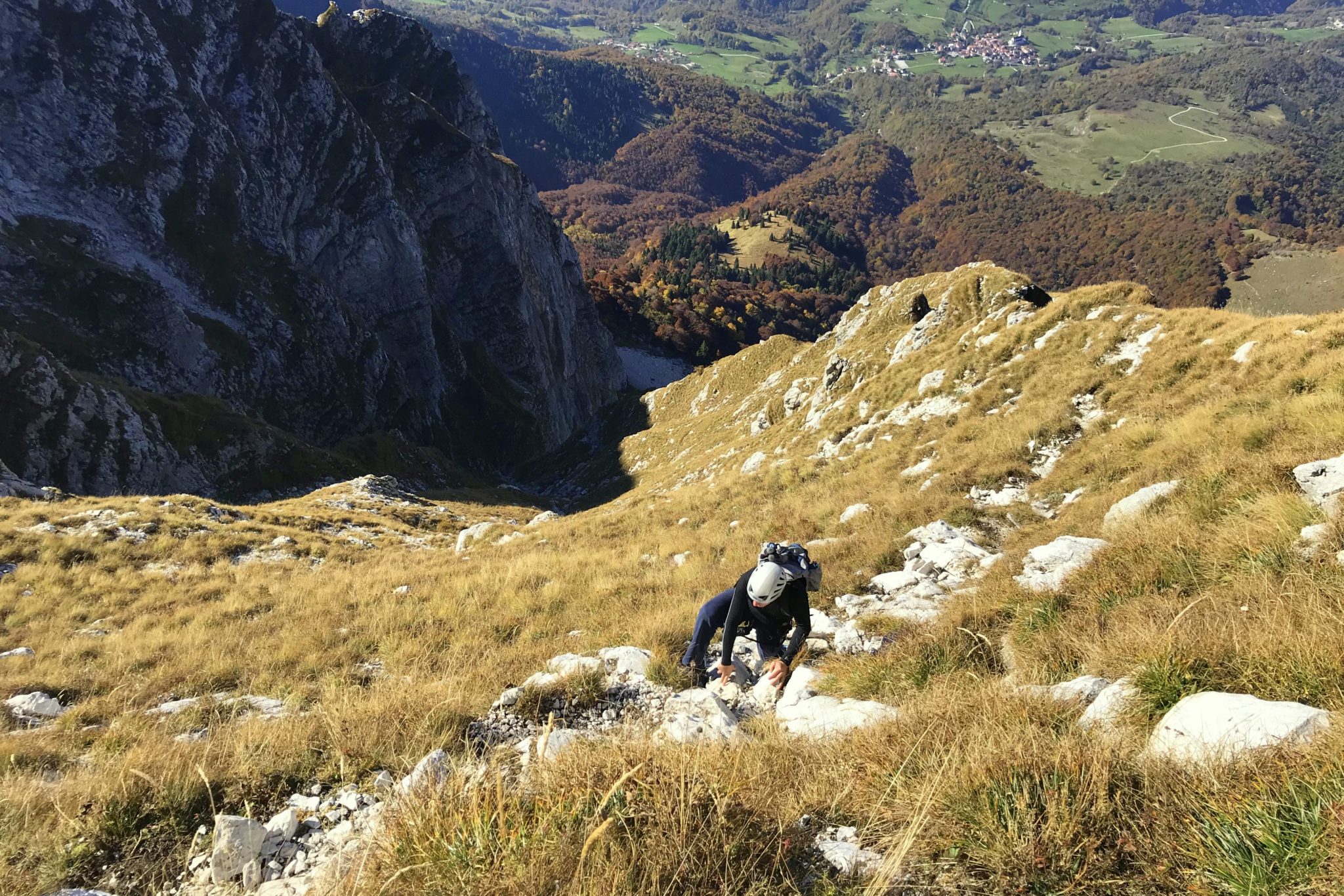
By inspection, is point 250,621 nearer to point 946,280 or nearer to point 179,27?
point 946,280

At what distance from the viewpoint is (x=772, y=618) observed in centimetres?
730

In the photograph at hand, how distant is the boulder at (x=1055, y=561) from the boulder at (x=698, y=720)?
14.0 ft

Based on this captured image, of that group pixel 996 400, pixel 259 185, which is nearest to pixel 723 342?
pixel 259 185

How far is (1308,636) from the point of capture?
13.1ft

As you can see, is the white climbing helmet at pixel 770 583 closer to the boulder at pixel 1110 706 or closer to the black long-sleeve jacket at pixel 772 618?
the black long-sleeve jacket at pixel 772 618

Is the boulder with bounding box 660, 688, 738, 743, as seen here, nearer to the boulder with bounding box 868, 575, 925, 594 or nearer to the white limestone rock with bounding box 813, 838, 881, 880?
the white limestone rock with bounding box 813, 838, 881, 880

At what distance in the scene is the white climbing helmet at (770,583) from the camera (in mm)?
6664

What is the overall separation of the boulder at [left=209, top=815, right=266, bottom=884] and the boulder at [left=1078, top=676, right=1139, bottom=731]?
5.79 meters

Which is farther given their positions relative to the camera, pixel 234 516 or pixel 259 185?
pixel 259 185

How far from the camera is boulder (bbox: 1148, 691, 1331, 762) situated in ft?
10.5

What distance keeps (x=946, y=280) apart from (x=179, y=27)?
75.8m

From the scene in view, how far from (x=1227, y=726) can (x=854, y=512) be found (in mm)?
10217

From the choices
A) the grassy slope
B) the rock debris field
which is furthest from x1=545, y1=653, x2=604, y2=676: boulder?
the grassy slope

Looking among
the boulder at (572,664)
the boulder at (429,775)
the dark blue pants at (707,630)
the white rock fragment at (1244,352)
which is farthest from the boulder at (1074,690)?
the white rock fragment at (1244,352)
